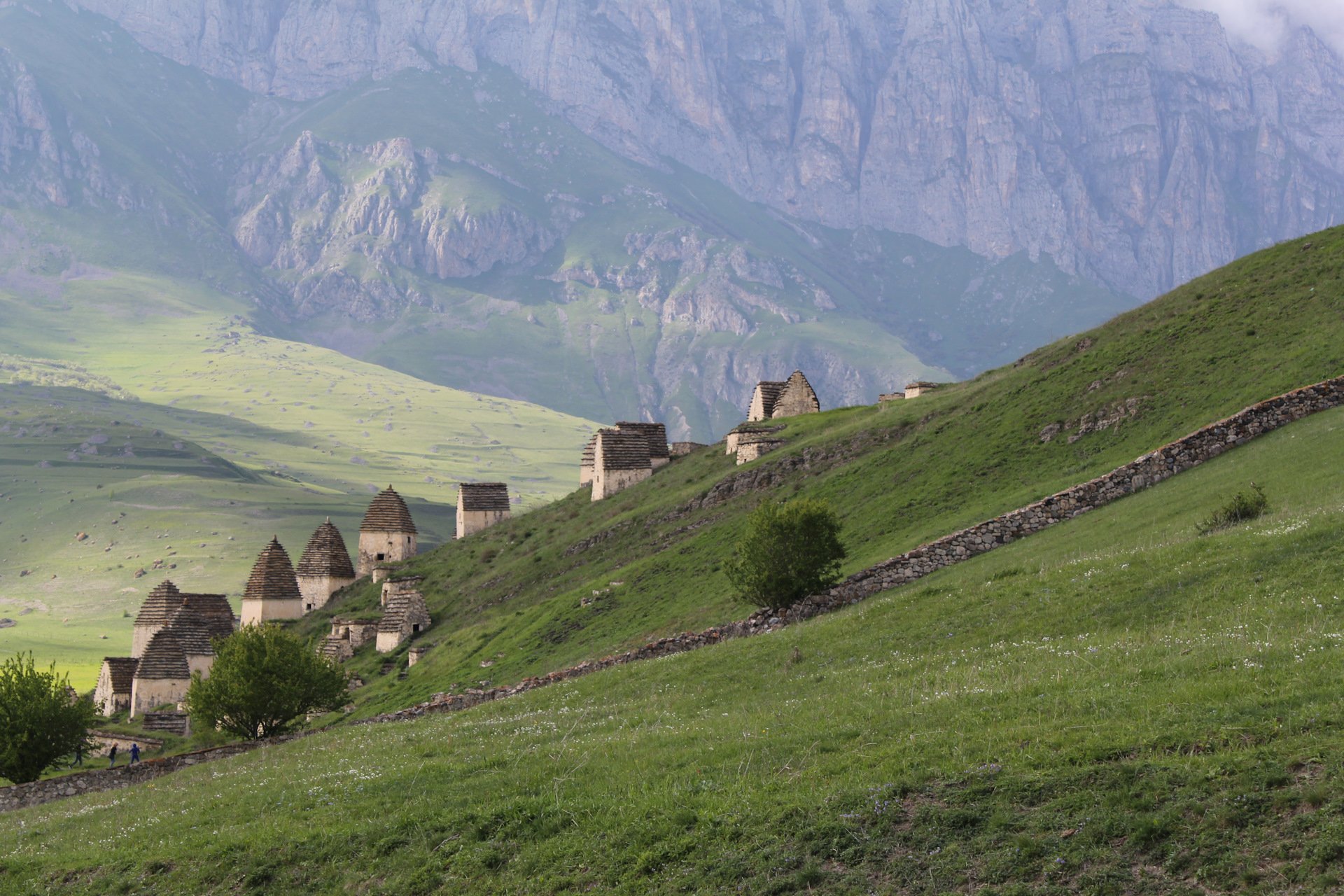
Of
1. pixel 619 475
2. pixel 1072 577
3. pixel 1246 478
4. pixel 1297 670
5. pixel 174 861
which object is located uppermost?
pixel 619 475

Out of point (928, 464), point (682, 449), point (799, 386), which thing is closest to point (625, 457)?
point (682, 449)

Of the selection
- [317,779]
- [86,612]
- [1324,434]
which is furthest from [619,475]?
[86,612]

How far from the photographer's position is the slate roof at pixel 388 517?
8869 centimetres

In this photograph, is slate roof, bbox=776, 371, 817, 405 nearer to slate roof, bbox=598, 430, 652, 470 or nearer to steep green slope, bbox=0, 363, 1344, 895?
slate roof, bbox=598, 430, 652, 470

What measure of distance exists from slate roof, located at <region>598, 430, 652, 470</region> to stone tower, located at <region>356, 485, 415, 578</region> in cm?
1697

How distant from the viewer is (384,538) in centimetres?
8856

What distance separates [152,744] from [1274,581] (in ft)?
176

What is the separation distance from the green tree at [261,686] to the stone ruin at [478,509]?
45.8m

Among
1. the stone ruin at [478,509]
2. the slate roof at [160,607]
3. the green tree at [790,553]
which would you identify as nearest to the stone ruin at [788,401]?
the stone ruin at [478,509]

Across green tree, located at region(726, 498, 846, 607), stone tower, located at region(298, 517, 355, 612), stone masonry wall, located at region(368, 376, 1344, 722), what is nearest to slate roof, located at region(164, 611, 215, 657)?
stone tower, located at region(298, 517, 355, 612)

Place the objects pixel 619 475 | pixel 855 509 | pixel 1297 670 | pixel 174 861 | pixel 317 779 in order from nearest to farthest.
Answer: pixel 1297 670, pixel 174 861, pixel 317 779, pixel 855 509, pixel 619 475

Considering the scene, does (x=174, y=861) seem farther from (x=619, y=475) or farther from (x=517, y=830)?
(x=619, y=475)

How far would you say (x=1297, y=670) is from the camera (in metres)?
17.5

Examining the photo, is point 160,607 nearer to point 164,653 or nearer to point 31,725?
point 164,653
